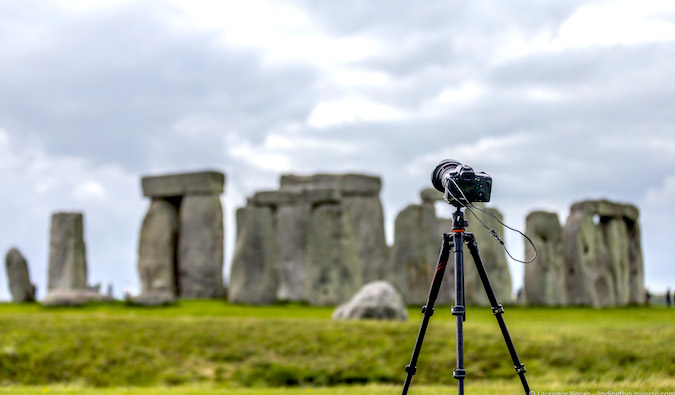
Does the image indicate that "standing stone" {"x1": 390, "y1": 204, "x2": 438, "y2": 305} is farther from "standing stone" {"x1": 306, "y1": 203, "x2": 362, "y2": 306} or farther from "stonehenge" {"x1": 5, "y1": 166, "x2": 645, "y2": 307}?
"standing stone" {"x1": 306, "y1": 203, "x2": 362, "y2": 306}

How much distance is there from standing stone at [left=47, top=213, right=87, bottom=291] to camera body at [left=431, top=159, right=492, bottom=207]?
2448 centimetres

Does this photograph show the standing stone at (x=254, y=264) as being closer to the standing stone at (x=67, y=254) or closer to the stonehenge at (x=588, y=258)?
the standing stone at (x=67, y=254)

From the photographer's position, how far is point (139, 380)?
615 inches

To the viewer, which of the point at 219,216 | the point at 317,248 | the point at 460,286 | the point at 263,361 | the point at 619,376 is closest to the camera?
the point at 460,286

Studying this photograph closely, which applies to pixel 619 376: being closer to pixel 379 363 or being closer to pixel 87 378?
pixel 379 363

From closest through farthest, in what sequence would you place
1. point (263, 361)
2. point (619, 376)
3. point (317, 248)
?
point (619, 376), point (263, 361), point (317, 248)

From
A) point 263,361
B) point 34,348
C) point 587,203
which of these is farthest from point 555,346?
point 587,203

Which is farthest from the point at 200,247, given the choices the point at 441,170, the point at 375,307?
the point at 441,170

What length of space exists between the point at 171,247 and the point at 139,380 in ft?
54.7

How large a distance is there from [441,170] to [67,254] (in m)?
24.5

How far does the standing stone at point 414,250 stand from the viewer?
96.1ft

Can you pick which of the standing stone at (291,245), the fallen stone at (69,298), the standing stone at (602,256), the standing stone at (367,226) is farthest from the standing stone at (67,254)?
the standing stone at (602,256)

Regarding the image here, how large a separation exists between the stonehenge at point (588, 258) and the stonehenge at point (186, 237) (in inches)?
429

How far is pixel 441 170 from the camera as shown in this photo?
7582mm
